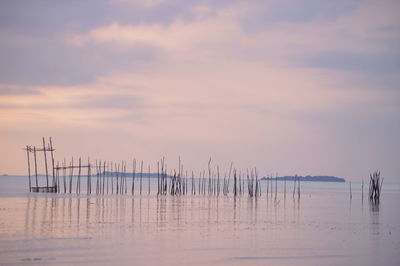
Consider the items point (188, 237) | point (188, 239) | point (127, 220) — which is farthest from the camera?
point (127, 220)

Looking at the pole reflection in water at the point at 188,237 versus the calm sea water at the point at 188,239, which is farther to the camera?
the pole reflection in water at the point at 188,237

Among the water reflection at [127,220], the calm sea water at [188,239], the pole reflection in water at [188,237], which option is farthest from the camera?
the water reflection at [127,220]

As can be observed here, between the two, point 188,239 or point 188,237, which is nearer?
point 188,239

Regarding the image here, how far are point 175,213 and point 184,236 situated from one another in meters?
11.3

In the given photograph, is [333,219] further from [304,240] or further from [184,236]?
[184,236]

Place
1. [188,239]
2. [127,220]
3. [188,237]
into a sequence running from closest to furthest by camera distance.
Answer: [188,239], [188,237], [127,220]

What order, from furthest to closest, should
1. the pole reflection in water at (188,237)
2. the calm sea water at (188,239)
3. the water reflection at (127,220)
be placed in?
the water reflection at (127,220), the pole reflection in water at (188,237), the calm sea water at (188,239)

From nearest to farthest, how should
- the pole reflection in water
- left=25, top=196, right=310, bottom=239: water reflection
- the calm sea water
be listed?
the calm sea water, the pole reflection in water, left=25, top=196, right=310, bottom=239: water reflection

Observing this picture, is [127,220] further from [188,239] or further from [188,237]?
[188,239]

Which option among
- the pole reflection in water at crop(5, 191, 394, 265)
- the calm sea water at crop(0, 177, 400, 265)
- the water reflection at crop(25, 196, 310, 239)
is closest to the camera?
the calm sea water at crop(0, 177, 400, 265)

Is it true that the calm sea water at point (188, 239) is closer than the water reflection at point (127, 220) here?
Yes

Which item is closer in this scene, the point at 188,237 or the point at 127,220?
the point at 188,237

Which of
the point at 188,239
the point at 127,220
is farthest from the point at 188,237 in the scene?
the point at 127,220

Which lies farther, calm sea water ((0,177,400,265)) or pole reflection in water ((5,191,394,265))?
pole reflection in water ((5,191,394,265))
